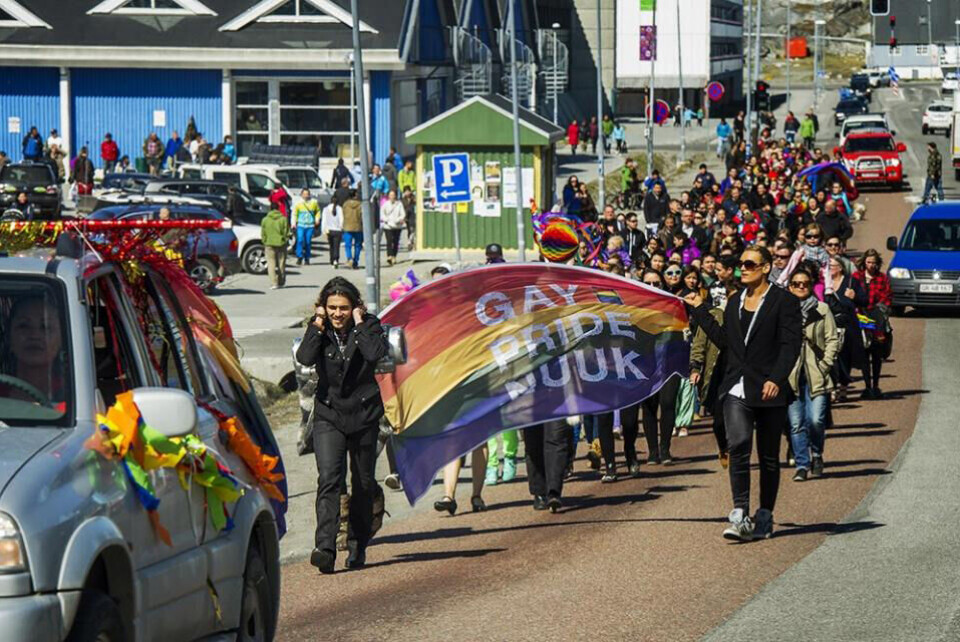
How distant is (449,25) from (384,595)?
2323 inches

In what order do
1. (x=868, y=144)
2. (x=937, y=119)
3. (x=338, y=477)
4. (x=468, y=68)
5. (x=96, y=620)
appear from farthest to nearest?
(x=937, y=119)
(x=468, y=68)
(x=868, y=144)
(x=338, y=477)
(x=96, y=620)

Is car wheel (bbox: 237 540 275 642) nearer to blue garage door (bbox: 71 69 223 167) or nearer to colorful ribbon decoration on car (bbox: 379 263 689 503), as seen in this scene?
colorful ribbon decoration on car (bbox: 379 263 689 503)

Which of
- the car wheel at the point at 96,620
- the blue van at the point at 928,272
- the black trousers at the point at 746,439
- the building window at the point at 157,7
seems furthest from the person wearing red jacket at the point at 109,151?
the car wheel at the point at 96,620

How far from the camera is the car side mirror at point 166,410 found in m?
6.24

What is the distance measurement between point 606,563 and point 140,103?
49296 millimetres

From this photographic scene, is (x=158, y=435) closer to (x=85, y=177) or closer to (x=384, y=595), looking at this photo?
(x=384, y=595)

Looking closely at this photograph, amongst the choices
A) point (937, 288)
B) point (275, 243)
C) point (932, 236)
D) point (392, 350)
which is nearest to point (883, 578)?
point (392, 350)

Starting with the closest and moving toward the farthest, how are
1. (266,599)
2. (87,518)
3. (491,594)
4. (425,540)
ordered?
(87,518)
(266,599)
(491,594)
(425,540)

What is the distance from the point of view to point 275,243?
36906mm

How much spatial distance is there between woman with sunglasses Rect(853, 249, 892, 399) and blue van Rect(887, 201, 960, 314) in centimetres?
798

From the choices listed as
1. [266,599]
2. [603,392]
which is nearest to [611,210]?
[603,392]

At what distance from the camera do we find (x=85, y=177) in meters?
51.1

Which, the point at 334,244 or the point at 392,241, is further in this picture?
the point at 392,241

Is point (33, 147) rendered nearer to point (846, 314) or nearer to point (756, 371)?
point (846, 314)
